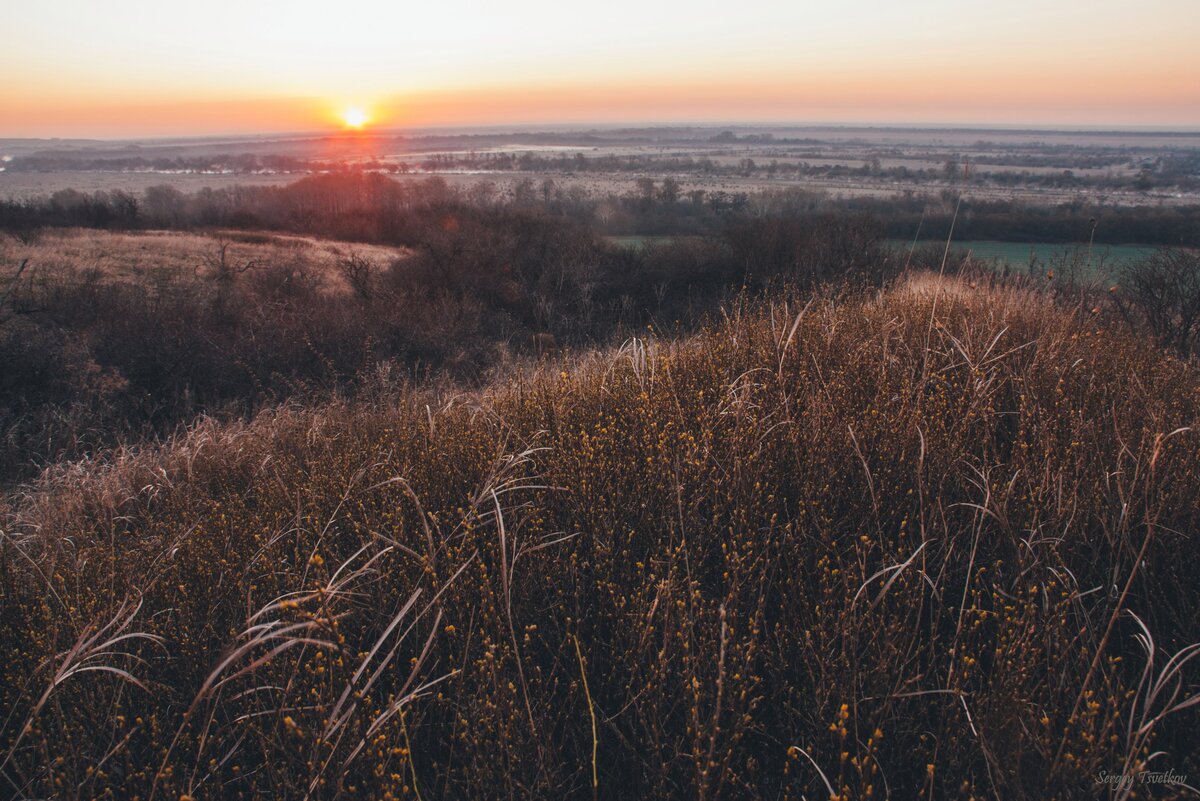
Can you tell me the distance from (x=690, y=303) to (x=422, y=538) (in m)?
32.0

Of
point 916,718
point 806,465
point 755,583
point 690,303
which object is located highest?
point 806,465

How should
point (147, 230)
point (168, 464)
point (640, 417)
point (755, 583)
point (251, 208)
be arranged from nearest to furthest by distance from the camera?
point (755, 583) → point (640, 417) → point (168, 464) → point (147, 230) → point (251, 208)

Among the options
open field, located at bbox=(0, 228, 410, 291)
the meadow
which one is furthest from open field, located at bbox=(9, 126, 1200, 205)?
the meadow

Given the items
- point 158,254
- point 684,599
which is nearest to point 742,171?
point 158,254

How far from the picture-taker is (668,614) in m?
1.95

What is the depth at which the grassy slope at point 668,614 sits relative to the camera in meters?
1.79

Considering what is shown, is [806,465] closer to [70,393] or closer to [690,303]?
[70,393]

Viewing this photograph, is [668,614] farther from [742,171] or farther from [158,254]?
[742,171]

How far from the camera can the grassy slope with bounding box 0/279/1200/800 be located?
1787 mm

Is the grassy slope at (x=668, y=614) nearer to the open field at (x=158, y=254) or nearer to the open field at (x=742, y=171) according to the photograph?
the open field at (x=158, y=254)

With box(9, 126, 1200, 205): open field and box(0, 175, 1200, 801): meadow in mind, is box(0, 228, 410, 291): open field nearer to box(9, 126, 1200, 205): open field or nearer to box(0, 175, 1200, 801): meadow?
box(0, 175, 1200, 801): meadow

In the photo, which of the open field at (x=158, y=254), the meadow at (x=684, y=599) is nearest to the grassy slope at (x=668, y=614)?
the meadow at (x=684, y=599)

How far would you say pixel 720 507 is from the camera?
8.97 ft

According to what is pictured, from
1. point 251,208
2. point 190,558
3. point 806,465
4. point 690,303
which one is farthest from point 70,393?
point 251,208
